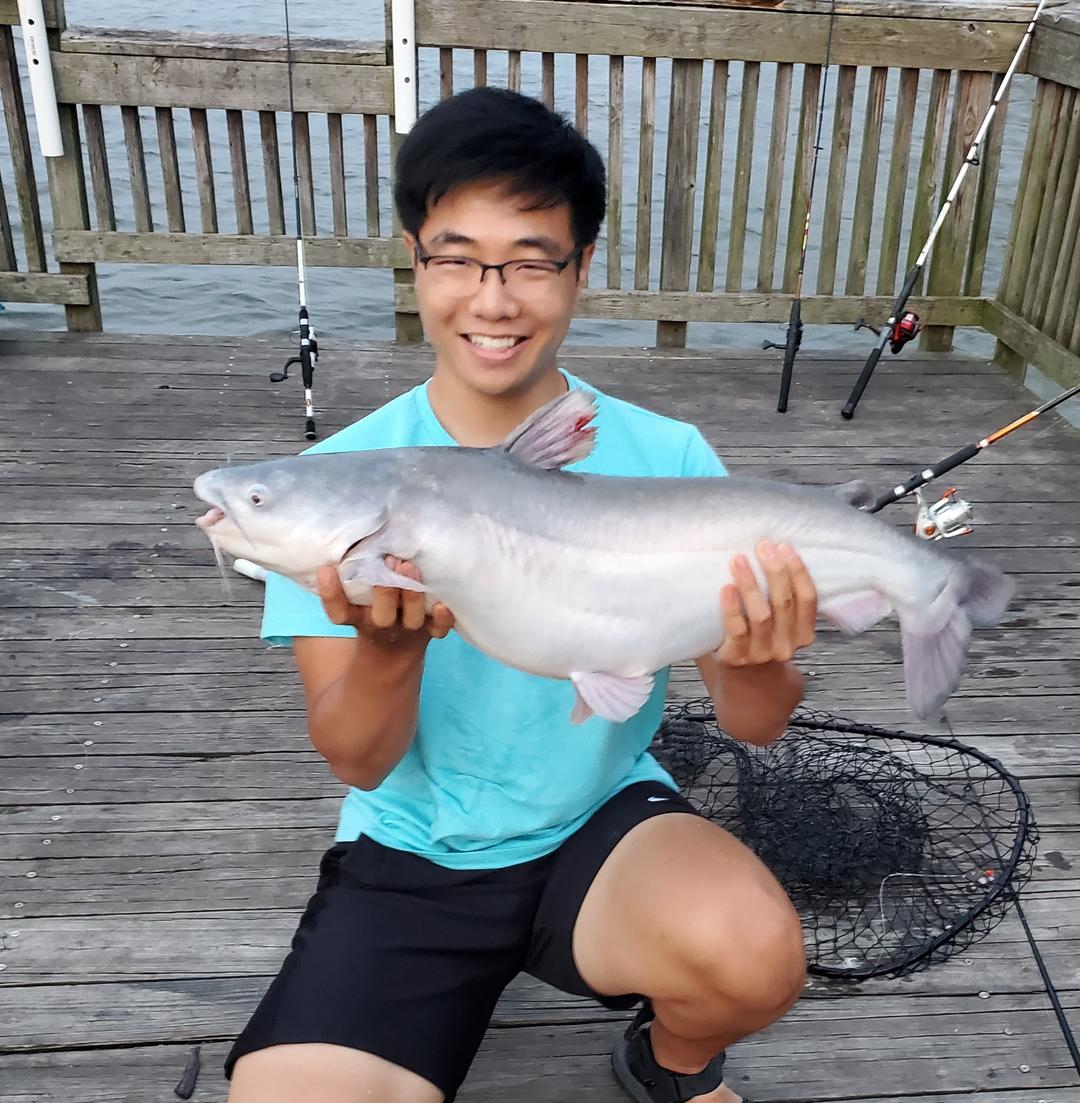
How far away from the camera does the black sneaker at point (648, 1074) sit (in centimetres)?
202

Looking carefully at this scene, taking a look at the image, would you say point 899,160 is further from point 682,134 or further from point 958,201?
point 682,134

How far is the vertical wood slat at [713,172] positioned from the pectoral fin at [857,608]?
4253mm

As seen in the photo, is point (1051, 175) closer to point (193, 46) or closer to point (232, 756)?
point (193, 46)

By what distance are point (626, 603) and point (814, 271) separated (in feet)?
30.3

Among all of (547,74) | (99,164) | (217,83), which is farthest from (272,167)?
(547,74)

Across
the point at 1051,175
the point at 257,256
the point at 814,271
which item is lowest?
the point at 814,271

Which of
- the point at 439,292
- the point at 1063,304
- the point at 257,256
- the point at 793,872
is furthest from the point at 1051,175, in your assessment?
the point at 439,292

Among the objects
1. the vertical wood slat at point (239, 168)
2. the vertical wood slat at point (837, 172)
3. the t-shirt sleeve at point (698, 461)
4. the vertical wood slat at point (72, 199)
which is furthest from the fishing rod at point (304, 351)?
the t-shirt sleeve at point (698, 461)

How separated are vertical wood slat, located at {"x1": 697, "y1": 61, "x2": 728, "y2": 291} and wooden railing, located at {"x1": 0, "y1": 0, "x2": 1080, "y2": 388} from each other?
14mm

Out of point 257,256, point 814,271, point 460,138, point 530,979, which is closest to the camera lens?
point 460,138

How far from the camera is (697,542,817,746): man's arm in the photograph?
1.74 metres

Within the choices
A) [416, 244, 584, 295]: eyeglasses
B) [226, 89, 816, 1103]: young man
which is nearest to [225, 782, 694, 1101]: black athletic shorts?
[226, 89, 816, 1103]: young man

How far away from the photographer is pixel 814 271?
406 inches

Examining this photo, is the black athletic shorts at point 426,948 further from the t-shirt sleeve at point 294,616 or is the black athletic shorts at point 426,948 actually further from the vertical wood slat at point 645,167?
the vertical wood slat at point 645,167
